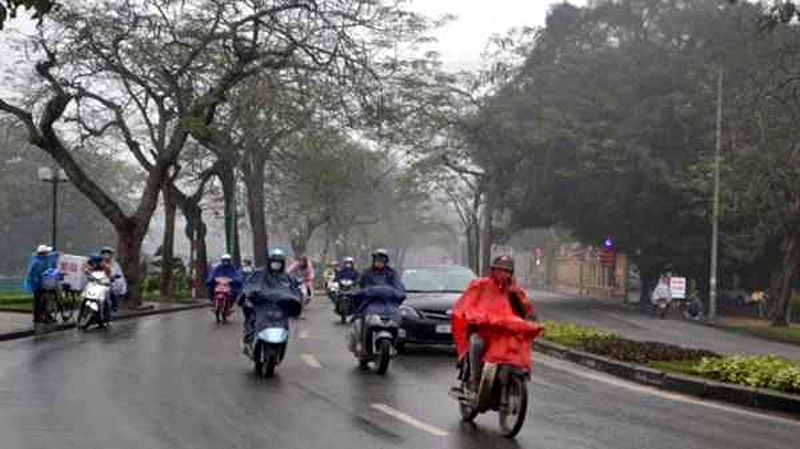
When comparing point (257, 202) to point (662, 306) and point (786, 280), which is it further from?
point (786, 280)

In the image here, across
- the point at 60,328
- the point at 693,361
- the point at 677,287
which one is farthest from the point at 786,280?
the point at 60,328

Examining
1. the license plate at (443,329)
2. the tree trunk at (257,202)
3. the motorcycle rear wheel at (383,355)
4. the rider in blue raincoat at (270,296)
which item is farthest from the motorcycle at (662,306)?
the rider in blue raincoat at (270,296)

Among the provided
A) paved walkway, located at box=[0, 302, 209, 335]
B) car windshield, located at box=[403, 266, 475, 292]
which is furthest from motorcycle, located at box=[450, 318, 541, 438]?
paved walkway, located at box=[0, 302, 209, 335]

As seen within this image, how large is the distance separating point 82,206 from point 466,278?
59.5m

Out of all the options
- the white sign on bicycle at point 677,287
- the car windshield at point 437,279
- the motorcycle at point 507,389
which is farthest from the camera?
the white sign on bicycle at point 677,287

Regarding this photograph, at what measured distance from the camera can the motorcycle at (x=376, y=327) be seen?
15453 millimetres

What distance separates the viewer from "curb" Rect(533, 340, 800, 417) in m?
13.0

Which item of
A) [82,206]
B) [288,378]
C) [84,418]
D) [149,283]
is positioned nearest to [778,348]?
[288,378]

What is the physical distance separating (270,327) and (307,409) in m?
3.13

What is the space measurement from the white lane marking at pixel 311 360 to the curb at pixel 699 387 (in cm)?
431

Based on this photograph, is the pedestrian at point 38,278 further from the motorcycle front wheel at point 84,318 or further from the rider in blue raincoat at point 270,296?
the rider in blue raincoat at point 270,296

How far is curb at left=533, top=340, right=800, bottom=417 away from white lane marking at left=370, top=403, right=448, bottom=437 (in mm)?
4506

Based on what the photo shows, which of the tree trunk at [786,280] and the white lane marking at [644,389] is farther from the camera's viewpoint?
the tree trunk at [786,280]

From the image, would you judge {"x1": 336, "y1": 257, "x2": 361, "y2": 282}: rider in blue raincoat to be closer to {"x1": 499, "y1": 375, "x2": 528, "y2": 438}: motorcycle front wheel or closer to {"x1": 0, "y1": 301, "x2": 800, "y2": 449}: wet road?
{"x1": 0, "y1": 301, "x2": 800, "y2": 449}: wet road
